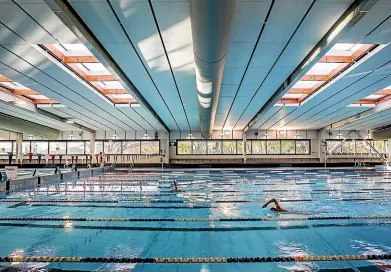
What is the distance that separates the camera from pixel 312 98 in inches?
426

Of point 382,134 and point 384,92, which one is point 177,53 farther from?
point 382,134

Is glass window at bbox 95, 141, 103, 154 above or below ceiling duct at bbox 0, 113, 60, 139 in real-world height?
below

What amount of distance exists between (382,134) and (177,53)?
18.7 meters

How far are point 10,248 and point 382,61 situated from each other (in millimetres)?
7871

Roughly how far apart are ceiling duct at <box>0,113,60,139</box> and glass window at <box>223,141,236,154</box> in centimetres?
1225

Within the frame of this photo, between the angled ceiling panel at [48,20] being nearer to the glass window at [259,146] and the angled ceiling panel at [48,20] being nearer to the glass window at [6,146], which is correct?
the glass window at [259,146]

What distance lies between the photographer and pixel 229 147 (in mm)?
22031

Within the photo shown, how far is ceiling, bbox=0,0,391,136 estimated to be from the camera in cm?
425

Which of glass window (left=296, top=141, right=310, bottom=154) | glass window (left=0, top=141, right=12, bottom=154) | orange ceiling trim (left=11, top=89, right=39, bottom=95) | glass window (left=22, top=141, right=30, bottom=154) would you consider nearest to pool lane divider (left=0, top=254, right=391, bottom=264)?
orange ceiling trim (left=11, top=89, right=39, bottom=95)

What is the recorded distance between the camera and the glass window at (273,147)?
22000mm

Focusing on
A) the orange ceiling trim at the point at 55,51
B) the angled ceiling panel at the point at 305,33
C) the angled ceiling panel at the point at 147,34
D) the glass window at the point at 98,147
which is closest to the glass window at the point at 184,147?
the glass window at the point at 98,147

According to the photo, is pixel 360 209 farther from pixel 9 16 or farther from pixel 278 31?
pixel 9 16

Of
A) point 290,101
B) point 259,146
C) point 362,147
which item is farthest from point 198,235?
point 362,147

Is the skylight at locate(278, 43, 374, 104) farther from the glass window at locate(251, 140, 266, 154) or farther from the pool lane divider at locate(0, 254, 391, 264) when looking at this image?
the glass window at locate(251, 140, 266, 154)
